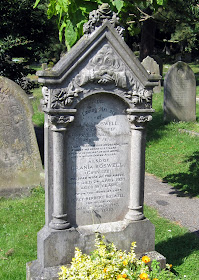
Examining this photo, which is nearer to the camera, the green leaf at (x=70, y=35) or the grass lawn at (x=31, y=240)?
the green leaf at (x=70, y=35)

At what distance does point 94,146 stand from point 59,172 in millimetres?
497

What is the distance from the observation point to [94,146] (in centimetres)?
456

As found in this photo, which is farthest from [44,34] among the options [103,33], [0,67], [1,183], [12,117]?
[103,33]

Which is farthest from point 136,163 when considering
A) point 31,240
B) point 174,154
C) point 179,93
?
point 179,93

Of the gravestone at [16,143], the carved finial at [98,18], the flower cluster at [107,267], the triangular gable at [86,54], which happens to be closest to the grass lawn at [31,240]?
the gravestone at [16,143]

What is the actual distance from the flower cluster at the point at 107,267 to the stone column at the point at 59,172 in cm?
39

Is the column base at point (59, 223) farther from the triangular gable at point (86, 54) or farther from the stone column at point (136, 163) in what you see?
the triangular gable at point (86, 54)

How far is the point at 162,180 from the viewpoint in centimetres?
877

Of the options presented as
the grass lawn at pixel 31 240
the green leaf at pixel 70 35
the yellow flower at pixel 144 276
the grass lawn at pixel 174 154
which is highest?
the green leaf at pixel 70 35

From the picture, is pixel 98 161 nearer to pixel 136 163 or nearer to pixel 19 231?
pixel 136 163

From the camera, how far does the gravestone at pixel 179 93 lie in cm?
1273

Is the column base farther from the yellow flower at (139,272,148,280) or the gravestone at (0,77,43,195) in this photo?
the gravestone at (0,77,43,195)

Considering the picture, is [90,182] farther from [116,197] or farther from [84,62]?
[84,62]

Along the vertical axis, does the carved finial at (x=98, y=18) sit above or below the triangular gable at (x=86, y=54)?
above
